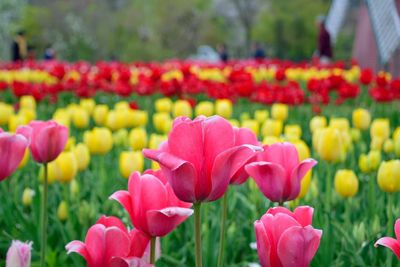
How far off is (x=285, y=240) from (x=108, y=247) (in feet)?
1.04

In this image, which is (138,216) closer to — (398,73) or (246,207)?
(246,207)

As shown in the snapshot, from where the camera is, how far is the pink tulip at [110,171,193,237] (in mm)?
1334

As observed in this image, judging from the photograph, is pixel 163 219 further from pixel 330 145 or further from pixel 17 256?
pixel 330 145

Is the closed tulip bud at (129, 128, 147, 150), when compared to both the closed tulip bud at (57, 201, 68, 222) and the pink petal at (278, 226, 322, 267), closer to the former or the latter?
the closed tulip bud at (57, 201, 68, 222)

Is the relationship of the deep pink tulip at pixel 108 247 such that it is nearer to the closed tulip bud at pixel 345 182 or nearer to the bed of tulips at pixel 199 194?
the bed of tulips at pixel 199 194

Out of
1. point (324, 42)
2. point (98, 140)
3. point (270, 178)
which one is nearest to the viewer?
point (270, 178)

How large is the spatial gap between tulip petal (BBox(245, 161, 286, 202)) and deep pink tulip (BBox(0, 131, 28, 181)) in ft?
1.72

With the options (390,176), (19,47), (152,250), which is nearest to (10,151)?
(152,250)

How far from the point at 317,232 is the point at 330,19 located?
31466 millimetres

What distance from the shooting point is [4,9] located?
2919 centimetres

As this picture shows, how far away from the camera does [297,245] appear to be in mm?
1242

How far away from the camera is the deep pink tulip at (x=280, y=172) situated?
1.64 metres

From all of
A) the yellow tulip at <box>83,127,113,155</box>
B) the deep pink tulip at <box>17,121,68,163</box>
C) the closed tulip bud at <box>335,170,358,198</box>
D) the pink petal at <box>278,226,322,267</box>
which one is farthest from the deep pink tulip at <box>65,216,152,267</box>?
the yellow tulip at <box>83,127,113,155</box>

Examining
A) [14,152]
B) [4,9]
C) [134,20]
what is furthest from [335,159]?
[134,20]
